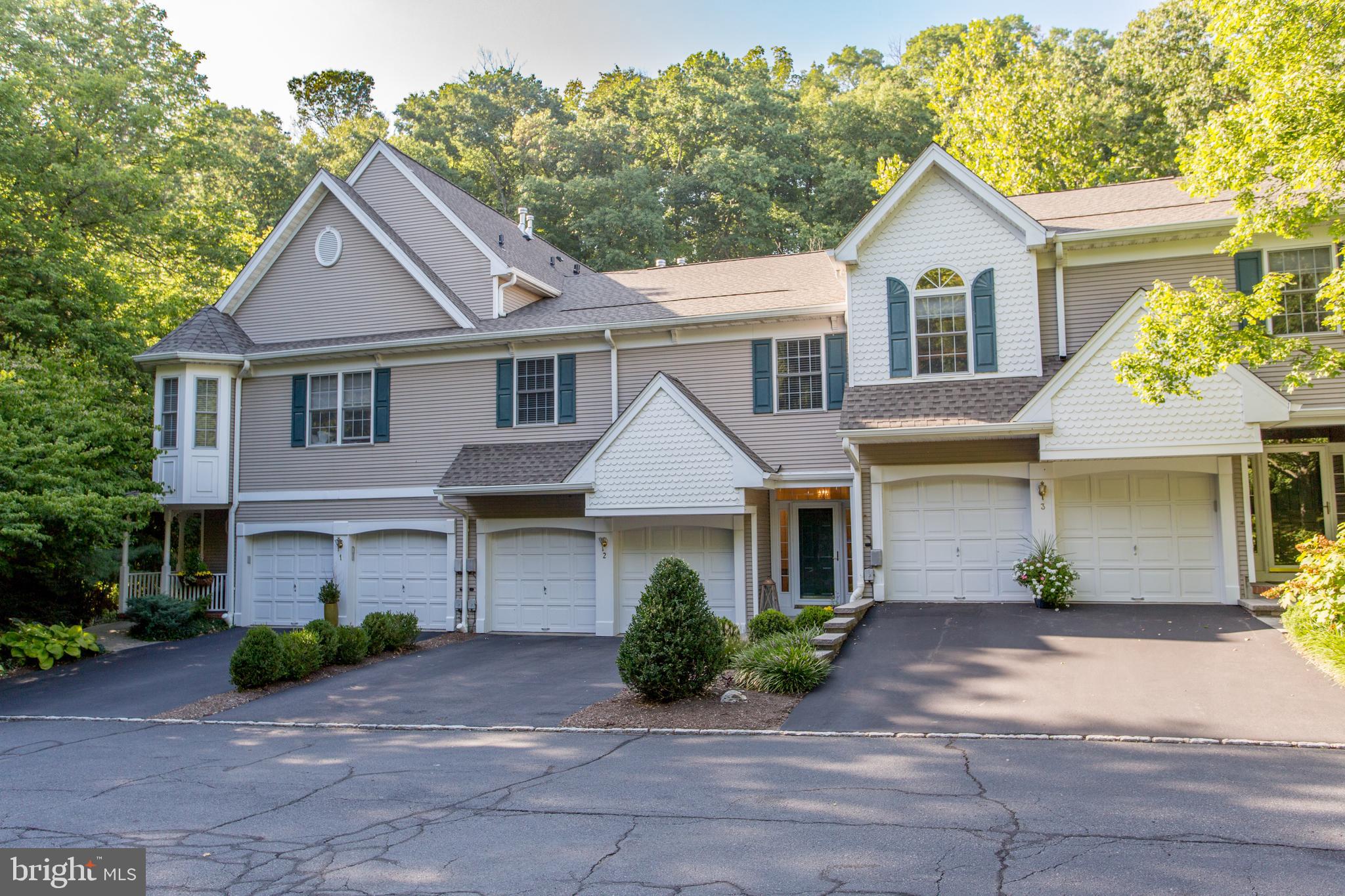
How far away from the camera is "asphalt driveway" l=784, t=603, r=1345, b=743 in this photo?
9.12m

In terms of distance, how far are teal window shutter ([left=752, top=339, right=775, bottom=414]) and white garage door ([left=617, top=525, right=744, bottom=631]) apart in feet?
7.88

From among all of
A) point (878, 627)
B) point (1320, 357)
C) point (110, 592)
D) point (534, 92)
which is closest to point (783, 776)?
point (878, 627)

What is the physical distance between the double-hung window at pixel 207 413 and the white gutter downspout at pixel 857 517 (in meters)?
13.6

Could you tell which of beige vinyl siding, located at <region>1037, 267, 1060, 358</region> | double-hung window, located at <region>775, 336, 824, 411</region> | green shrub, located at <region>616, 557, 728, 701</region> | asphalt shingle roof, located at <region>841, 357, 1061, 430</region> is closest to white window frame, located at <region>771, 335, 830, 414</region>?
double-hung window, located at <region>775, 336, 824, 411</region>

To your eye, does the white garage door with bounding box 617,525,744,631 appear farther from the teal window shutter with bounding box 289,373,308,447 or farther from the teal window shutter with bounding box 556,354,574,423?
the teal window shutter with bounding box 289,373,308,447

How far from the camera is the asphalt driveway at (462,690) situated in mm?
11438

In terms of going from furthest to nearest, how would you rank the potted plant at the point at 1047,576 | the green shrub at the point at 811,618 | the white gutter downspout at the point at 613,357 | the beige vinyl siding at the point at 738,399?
the white gutter downspout at the point at 613,357
the beige vinyl siding at the point at 738,399
the potted plant at the point at 1047,576
the green shrub at the point at 811,618

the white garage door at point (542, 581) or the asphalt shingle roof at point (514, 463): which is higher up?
the asphalt shingle roof at point (514, 463)

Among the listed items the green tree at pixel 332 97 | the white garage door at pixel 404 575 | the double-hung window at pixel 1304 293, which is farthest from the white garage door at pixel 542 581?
the green tree at pixel 332 97

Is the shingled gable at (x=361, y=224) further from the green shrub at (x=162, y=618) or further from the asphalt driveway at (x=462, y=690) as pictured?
the asphalt driveway at (x=462, y=690)

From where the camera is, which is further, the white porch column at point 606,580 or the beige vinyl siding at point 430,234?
the beige vinyl siding at point 430,234

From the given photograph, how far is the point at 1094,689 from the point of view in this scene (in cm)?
1027

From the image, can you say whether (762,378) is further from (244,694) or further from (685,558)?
(244,694)

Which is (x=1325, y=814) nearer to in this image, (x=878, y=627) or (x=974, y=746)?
(x=974, y=746)
